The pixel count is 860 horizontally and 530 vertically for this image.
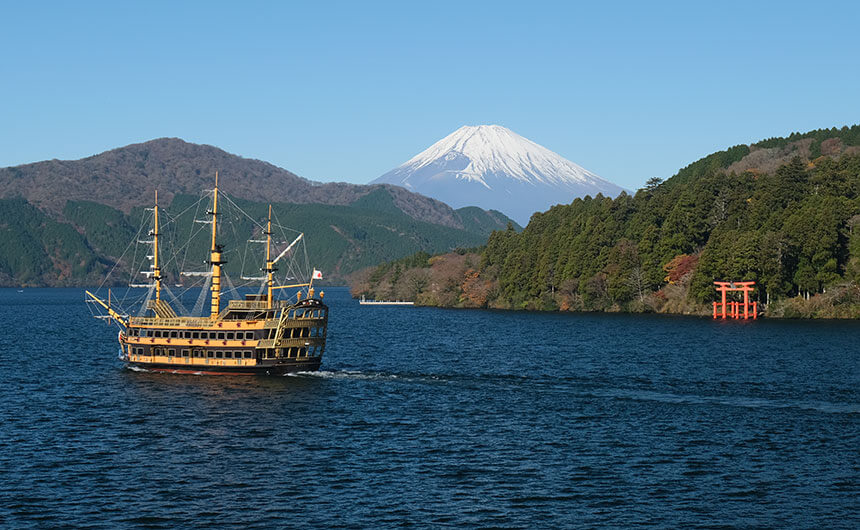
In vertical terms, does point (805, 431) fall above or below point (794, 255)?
below

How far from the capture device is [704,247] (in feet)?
529

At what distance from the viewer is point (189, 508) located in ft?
124

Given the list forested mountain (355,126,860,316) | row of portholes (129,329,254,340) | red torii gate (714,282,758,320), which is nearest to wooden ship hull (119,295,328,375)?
row of portholes (129,329,254,340)

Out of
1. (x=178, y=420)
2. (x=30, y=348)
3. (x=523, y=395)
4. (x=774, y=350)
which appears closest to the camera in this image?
(x=178, y=420)

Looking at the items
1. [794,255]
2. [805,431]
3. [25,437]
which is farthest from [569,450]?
[794,255]

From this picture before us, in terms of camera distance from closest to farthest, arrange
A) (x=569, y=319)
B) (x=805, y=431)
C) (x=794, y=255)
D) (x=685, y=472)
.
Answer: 1. (x=685, y=472)
2. (x=805, y=431)
3. (x=794, y=255)
4. (x=569, y=319)

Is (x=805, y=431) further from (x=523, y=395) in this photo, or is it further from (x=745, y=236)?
(x=745, y=236)

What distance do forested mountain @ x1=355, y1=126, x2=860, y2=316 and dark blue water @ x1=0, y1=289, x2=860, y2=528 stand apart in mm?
47659

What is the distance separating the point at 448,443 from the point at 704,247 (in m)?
121

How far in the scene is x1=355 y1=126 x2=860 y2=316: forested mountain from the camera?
137250mm

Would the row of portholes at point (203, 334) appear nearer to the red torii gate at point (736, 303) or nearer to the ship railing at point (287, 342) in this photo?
the ship railing at point (287, 342)

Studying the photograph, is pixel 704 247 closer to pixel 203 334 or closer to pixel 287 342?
pixel 287 342

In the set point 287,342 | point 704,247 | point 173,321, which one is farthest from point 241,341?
point 704,247

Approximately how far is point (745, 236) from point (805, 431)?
312 ft
